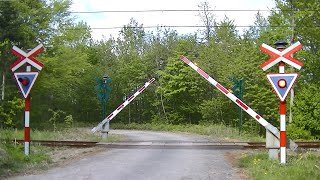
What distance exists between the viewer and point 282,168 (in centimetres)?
892

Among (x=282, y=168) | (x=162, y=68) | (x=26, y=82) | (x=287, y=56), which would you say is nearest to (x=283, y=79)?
(x=287, y=56)

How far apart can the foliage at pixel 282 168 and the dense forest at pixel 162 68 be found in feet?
29.7

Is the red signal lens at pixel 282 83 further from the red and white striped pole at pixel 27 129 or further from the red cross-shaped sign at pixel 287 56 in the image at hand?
the red and white striped pole at pixel 27 129

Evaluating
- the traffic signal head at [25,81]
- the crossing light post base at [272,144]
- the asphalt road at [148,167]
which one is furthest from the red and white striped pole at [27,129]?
the crossing light post base at [272,144]

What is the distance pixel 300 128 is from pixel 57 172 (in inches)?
812

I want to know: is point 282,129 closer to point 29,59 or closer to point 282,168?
point 282,168

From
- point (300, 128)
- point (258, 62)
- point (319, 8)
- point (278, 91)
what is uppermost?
point (319, 8)

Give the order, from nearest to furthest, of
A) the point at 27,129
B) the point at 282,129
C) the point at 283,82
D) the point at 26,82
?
1. the point at 283,82
2. the point at 282,129
3. the point at 26,82
4. the point at 27,129

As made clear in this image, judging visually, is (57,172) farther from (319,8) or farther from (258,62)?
(258,62)

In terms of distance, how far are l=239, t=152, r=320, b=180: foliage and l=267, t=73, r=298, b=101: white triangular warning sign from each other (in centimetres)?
159

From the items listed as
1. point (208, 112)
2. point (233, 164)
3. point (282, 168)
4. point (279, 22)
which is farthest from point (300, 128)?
point (282, 168)

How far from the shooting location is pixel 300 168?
8750mm

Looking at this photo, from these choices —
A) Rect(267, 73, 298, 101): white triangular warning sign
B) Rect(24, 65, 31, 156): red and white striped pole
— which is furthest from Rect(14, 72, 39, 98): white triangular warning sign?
Rect(267, 73, 298, 101): white triangular warning sign

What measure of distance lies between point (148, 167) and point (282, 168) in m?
3.32
